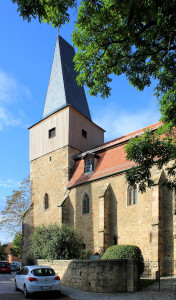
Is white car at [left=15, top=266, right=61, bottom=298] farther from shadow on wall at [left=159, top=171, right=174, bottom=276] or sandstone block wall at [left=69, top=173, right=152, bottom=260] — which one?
sandstone block wall at [left=69, top=173, right=152, bottom=260]

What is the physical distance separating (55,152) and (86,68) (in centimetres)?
1742

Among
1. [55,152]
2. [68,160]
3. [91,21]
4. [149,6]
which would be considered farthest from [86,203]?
[149,6]

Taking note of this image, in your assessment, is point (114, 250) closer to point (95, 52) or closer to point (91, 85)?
point (91, 85)

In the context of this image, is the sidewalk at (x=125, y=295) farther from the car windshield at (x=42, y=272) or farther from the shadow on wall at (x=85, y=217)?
the shadow on wall at (x=85, y=217)

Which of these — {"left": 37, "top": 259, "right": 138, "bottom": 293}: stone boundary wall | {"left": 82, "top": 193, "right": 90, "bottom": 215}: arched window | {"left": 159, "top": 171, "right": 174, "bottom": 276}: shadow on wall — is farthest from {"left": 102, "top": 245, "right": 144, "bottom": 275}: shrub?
{"left": 82, "top": 193, "right": 90, "bottom": 215}: arched window

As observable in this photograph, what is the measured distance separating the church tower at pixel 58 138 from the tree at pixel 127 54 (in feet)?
50.6

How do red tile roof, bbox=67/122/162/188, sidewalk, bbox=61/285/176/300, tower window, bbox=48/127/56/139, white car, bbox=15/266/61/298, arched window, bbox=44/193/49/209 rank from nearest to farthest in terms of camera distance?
sidewalk, bbox=61/285/176/300 → white car, bbox=15/266/61/298 → red tile roof, bbox=67/122/162/188 → arched window, bbox=44/193/49/209 → tower window, bbox=48/127/56/139

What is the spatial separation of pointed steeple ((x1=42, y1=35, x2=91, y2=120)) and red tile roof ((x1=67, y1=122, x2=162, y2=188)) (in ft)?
22.3

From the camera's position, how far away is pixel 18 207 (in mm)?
36906

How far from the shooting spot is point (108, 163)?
2323 cm

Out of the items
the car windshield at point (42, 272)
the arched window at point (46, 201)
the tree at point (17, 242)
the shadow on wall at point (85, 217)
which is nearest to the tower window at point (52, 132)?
the arched window at point (46, 201)

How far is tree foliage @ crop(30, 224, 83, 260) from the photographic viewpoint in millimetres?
17547

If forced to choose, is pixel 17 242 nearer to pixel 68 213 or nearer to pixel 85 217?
pixel 68 213

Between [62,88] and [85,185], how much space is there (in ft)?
38.5
